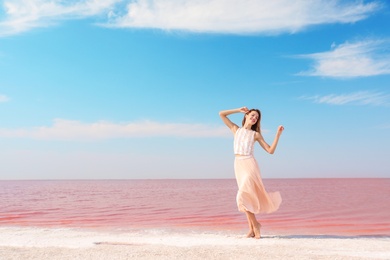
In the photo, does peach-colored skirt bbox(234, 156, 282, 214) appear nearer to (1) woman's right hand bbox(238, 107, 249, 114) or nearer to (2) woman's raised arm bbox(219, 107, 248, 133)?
(2) woman's raised arm bbox(219, 107, 248, 133)

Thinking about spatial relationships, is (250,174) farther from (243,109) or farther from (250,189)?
(243,109)

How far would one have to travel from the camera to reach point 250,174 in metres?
8.77

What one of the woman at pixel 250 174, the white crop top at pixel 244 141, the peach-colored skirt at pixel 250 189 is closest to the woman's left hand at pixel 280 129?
the woman at pixel 250 174

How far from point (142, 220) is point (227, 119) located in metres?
5.39

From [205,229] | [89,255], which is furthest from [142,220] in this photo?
[89,255]

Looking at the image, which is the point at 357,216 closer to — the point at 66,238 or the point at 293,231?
the point at 293,231

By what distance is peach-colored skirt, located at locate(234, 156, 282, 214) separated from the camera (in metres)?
8.77

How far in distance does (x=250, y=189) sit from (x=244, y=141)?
37.5 inches

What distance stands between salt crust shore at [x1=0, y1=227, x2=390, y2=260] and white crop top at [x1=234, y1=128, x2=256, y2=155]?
170 cm

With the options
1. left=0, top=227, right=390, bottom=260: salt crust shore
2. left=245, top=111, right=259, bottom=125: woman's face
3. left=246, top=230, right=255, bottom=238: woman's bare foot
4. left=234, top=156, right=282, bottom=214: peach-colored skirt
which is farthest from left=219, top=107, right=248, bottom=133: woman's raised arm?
left=0, top=227, right=390, bottom=260: salt crust shore

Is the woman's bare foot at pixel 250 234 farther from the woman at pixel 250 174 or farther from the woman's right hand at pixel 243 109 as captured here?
the woman's right hand at pixel 243 109

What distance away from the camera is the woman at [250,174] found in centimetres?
877

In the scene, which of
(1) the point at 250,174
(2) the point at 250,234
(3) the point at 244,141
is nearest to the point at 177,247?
(2) the point at 250,234

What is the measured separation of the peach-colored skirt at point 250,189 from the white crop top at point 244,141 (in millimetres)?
129
